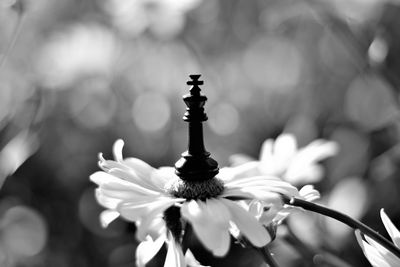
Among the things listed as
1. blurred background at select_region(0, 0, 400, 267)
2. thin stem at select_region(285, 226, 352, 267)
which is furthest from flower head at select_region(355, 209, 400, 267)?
blurred background at select_region(0, 0, 400, 267)

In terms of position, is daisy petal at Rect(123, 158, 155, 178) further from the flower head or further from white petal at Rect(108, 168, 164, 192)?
the flower head

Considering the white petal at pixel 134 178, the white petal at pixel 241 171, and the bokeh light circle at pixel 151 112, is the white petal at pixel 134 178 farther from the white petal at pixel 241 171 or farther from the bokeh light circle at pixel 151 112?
the bokeh light circle at pixel 151 112

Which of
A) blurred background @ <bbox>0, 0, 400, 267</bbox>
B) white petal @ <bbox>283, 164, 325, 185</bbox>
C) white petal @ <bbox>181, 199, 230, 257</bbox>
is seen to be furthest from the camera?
blurred background @ <bbox>0, 0, 400, 267</bbox>

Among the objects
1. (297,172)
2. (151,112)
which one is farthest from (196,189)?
(151,112)

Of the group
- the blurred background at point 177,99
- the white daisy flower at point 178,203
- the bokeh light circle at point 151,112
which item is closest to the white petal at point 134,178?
the white daisy flower at point 178,203

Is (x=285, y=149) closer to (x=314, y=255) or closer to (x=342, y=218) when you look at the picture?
(x=314, y=255)

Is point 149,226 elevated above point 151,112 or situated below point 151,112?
below

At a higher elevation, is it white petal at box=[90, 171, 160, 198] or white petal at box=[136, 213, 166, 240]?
white petal at box=[90, 171, 160, 198]
